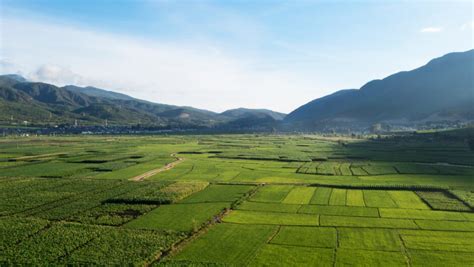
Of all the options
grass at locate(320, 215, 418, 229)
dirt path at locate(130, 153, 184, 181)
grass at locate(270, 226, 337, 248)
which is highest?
dirt path at locate(130, 153, 184, 181)

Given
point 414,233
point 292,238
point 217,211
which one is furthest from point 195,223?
point 414,233

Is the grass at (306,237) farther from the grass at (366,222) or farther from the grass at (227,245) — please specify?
the grass at (366,222)

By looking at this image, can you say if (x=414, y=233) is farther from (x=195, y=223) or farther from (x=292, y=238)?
(x=195, y=223)

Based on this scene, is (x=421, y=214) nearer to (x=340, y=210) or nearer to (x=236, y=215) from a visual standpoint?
(x=340, y=210)

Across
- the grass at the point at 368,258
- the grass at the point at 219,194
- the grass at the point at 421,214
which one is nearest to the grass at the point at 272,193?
Result: the grass at the point at 219,194

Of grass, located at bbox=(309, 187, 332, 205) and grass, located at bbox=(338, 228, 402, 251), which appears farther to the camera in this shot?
grass, located at bbox=(309, 187, 332, 205)

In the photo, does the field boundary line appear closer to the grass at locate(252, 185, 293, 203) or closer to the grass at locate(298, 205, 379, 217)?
the grass at locate(252, 185, 293, 203)

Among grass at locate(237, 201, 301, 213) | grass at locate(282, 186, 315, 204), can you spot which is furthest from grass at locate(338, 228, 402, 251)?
grass at locate(282, 186, 315, 204)

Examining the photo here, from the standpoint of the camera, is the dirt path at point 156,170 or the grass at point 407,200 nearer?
the grass at point 407,200
